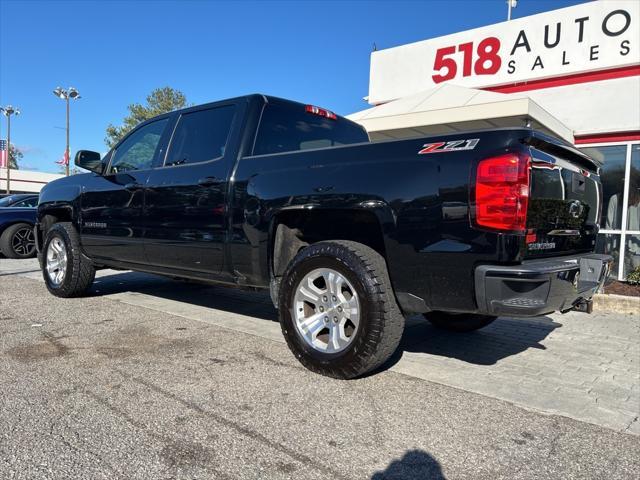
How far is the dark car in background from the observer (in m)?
10.7

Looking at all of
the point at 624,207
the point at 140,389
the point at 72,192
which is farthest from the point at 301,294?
the point at 624,207

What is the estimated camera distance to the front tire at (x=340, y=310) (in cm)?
308

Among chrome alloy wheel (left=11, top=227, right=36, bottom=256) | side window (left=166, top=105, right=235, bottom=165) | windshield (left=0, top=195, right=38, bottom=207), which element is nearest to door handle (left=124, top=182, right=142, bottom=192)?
side window (left=166, top=105, right=235, bottom=165)

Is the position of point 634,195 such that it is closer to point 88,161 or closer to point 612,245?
point 612,245

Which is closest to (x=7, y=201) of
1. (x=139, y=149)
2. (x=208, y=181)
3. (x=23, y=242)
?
(x=23, y=242)

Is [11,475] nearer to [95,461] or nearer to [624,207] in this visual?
[95,461]

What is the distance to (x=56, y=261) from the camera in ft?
20.2

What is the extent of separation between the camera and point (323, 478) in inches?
84.2

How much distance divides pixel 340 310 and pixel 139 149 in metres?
3.13

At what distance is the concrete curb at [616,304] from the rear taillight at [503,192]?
4.78 m

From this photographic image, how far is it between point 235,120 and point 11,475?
2.98 m

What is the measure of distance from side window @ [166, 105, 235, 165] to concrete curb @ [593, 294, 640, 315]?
5362mm

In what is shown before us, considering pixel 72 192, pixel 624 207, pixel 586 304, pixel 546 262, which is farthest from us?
pixel 624 207

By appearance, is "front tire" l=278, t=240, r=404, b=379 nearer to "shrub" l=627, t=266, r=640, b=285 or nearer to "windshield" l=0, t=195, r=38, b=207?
"shrub" l=627, t=266, r=640, b=285
